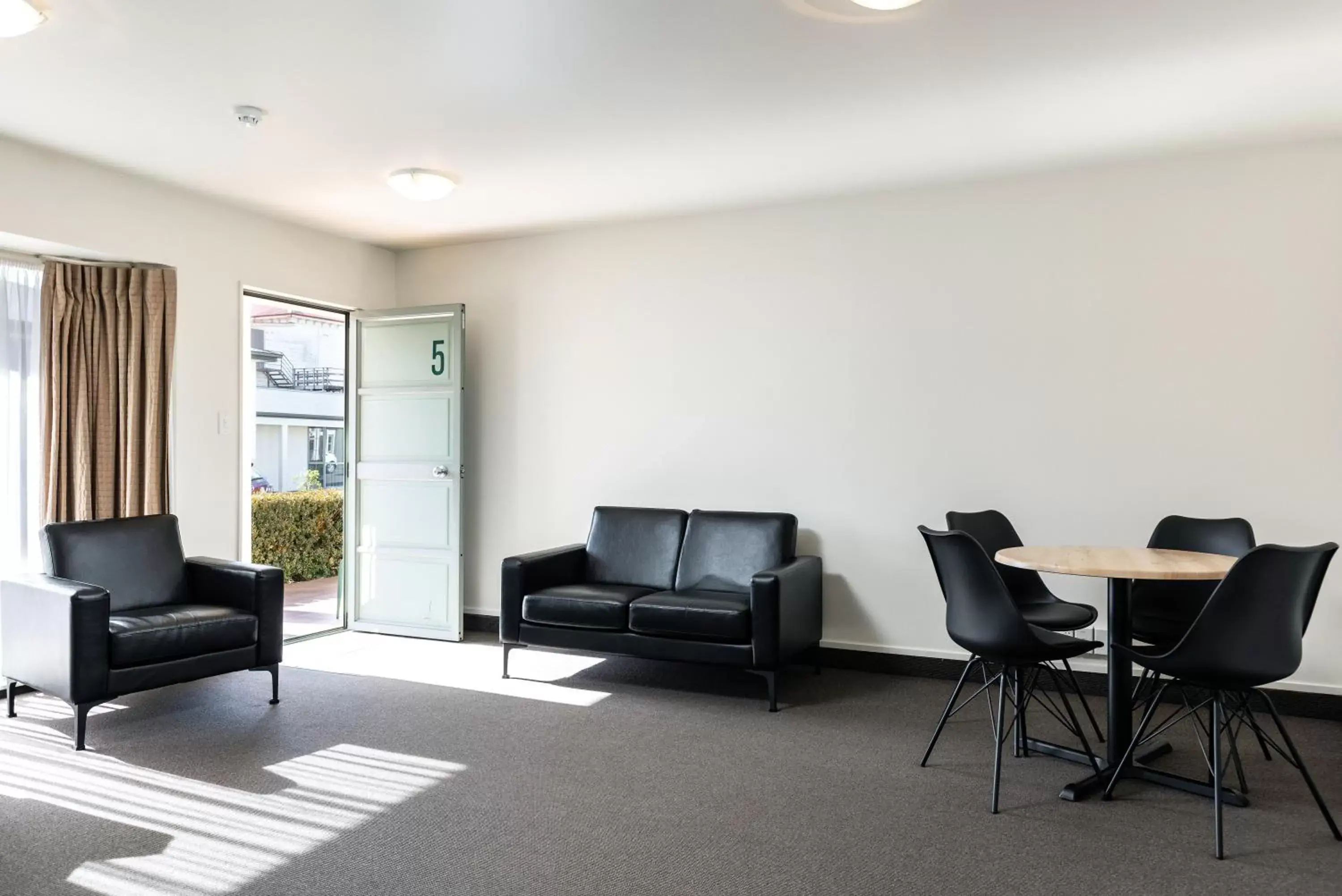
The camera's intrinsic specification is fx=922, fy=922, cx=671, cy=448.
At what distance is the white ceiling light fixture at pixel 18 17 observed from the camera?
2.91 meters

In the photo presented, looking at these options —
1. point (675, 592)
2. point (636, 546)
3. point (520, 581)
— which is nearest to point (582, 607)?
point (520, 581)

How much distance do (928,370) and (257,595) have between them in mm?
3564

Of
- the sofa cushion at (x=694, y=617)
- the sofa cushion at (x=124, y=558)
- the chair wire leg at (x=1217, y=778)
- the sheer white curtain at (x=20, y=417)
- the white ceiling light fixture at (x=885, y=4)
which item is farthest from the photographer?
the sheer white curtain at (x=20, y=417)

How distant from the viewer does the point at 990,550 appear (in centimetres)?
424

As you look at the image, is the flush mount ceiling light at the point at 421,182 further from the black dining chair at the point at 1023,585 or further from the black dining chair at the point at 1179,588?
the black dining chair at the point at 1179,588

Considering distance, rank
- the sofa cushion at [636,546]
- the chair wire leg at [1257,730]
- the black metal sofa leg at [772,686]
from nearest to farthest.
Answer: the chair wire leg at [1257,730], the black metal sofa leg at [772,686], the sofa cushion at [636,546]

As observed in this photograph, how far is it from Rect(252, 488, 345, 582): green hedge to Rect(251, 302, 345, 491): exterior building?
0.23 m

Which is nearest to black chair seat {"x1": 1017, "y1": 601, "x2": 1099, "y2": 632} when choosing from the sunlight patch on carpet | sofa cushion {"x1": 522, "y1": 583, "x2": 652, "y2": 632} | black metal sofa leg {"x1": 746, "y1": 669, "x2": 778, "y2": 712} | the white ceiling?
black metal sofa leg {"x1": 746, "y1": 669, "x2": 778, "y2": 712}

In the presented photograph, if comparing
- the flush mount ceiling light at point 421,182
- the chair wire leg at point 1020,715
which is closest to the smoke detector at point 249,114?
the flush mount ceiling light at point 421,182

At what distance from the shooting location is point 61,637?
145 inches

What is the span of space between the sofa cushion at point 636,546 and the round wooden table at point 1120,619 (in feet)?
7.09

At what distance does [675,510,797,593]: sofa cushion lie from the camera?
495 cm

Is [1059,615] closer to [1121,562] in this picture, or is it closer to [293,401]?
[1121,562]

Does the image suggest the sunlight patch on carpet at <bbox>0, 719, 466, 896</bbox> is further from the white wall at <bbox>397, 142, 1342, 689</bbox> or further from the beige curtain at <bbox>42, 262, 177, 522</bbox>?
the white wall at <bbox>397, 142, 1342, 689</bbox>
